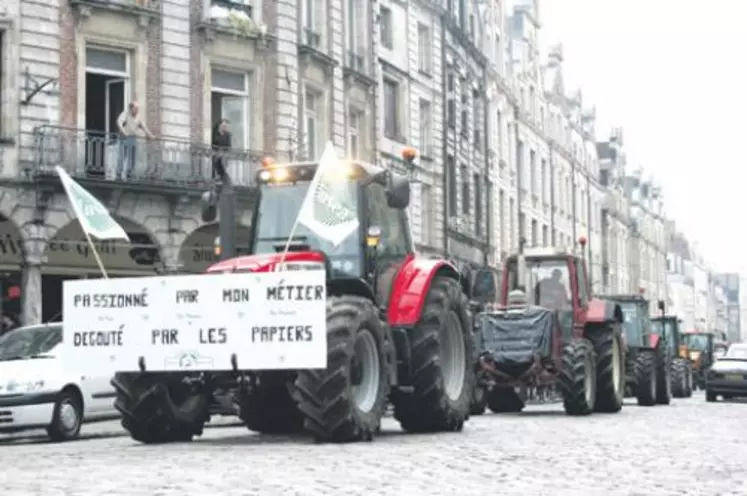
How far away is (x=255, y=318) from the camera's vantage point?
12.7 metres

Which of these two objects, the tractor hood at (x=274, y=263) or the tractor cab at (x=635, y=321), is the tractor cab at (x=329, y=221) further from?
the tractor cab at (x=635, y=321)

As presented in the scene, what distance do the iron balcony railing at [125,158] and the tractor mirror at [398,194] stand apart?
1055 centimetres

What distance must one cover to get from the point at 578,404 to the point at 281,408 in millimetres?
6956

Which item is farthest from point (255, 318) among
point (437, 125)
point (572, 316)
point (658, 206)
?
point (658, 206)

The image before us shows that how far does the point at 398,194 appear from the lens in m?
14.2

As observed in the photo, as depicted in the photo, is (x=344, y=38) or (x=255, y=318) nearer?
(x=255, y=318)

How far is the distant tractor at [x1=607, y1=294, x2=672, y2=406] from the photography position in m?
26.7

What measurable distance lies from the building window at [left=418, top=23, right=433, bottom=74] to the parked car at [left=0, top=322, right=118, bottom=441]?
26.6m

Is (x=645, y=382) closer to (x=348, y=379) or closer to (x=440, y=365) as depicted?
(x=440, y=365)

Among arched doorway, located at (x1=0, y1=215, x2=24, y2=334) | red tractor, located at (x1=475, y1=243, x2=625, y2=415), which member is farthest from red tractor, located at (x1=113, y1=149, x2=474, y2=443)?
arched doorway, located at (x1=0, y1=215, x2=24, y2=334)

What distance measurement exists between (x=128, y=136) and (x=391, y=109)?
48.1 ft

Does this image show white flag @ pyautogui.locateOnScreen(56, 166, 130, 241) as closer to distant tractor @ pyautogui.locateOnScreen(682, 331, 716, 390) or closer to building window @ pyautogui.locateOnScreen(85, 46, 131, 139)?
building window @ pyautogui.locateOnScreen(85, 46, 131, 139)

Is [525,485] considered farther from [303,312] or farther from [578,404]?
[578,404]

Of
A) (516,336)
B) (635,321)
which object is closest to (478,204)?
(635,321)
